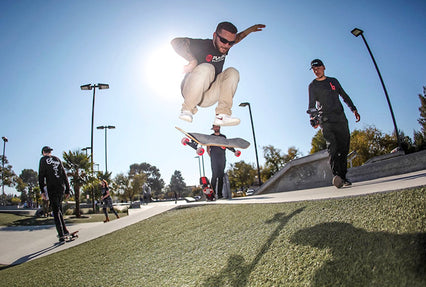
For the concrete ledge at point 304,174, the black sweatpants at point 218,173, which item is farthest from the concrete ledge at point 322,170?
the black sweatpants at point 218,173

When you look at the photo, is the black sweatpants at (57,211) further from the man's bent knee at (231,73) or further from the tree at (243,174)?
the tree at (243,174)

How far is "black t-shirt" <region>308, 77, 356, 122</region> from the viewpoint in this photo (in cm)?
413

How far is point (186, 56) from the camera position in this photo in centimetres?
323

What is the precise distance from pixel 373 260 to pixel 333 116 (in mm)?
3299

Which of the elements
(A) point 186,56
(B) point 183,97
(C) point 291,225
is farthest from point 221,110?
(C) point 291,225

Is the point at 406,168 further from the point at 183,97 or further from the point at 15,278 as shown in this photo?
the point at 15,278

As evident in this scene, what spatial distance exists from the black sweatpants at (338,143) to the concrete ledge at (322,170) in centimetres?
345

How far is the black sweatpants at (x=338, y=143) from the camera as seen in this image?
162 inches

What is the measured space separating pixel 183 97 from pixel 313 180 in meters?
7.29

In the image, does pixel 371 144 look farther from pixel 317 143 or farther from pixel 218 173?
pixel 218 173

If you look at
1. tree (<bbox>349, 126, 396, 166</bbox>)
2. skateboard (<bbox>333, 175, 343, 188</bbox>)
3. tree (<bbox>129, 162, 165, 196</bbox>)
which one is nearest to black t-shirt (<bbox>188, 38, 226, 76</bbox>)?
skateboard (<bbox>333, 175, 343, 188</bbox>)

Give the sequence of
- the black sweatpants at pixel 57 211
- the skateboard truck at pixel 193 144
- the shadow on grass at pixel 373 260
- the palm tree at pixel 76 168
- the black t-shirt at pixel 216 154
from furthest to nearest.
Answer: the palm tree at pixel 76 168 < the black t-shirt at pixel 216 154 < the black sweatpants at pixel 57 211 < the skateboard truck at pixel 193 144 < the shadow on grass at pixel 373 260

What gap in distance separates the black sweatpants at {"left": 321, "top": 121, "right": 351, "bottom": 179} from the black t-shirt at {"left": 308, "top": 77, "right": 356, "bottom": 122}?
13 cm

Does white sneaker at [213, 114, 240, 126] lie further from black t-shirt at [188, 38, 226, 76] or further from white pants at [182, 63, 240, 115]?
black t-shirt at [188, 38, 226, 76]
